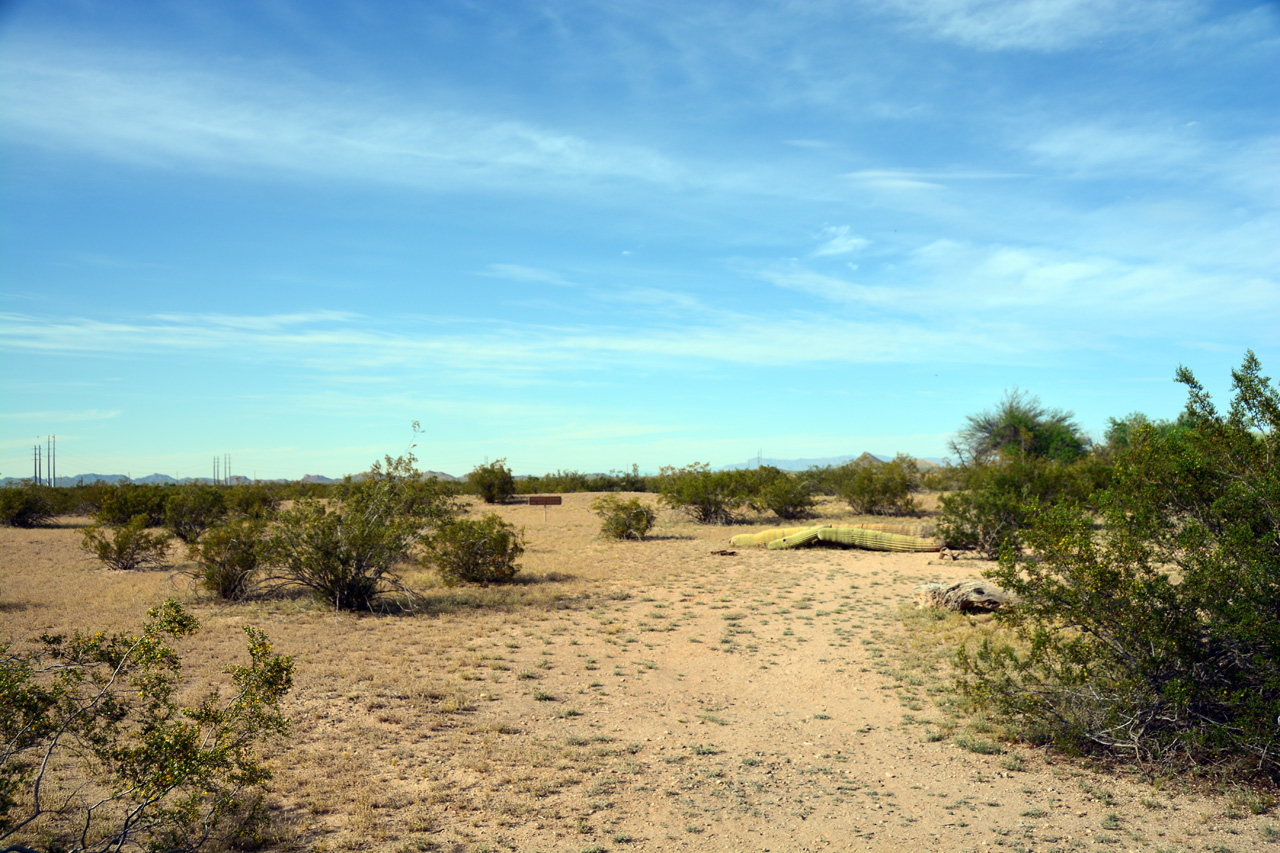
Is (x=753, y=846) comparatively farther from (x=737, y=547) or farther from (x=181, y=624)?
(x=737, y=547)

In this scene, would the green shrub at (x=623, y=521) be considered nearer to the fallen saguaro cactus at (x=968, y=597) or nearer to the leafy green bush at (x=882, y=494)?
the leafy green bush at (x=882, y=494)

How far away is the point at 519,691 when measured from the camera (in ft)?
27.7

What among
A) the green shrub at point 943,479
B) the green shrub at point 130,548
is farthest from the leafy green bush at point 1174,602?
the green shrub at point 943,479

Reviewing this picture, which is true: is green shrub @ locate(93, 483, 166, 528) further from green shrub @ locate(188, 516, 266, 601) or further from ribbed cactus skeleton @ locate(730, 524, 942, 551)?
ribbed cactus skeleton @ locate(730, 524, 942, 551)

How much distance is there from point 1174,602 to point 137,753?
727 centimetres

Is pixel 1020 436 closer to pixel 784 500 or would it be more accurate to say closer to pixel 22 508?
pixel 784 500

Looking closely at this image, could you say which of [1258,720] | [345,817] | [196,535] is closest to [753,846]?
[345,817]

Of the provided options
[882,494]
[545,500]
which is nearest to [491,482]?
[545,500]

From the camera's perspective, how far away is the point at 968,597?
38.4 ft

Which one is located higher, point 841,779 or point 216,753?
point 216,753

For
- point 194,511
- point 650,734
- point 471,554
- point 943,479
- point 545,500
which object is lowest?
point 650,734

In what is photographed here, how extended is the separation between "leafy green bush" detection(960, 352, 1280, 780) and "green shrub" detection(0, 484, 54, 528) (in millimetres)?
32865

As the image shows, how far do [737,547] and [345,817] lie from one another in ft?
55.4

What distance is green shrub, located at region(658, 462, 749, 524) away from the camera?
2830 cm
